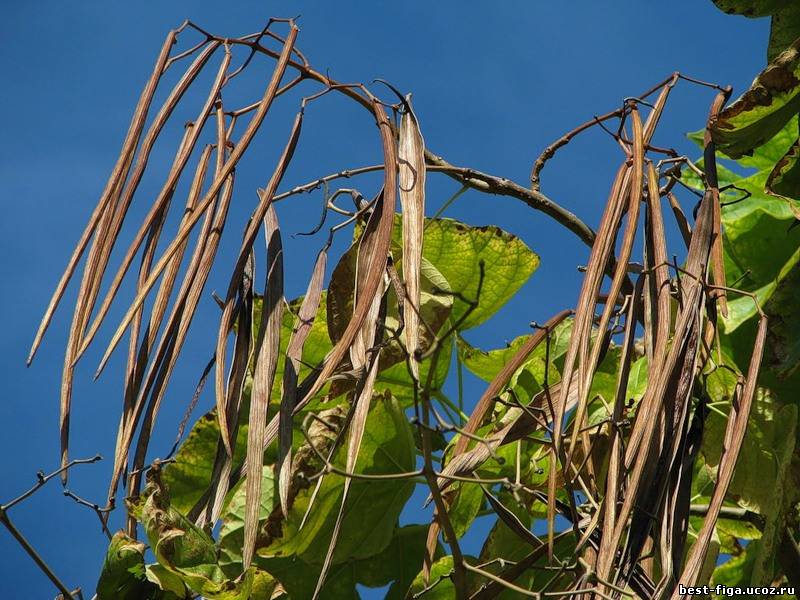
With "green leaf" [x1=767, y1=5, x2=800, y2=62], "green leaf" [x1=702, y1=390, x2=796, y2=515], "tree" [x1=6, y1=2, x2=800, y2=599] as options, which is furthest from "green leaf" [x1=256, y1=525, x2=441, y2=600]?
"green leaf" [x1=767, y1=5, x2=800, y2=62]

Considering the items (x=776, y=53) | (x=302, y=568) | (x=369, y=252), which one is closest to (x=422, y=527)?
(x=302, y=568)

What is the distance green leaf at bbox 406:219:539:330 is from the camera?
1.17m

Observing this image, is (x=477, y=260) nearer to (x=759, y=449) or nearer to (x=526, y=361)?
(x=526, y=361)

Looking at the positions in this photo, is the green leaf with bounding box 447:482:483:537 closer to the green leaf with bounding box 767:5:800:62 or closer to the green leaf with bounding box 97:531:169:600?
the green leaf with bounding box 97:531:169:600

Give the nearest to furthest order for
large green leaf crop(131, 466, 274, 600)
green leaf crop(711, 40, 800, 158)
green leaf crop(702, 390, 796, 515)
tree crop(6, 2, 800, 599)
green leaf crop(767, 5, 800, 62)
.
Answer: tree crop(6, 2, 800, 599) → large green leaf crop(131, 466, 274, 600) → green leaf crop(711, 40, 800, 158) → green leaf crop(702, 390, 796, 515) → green leaf crop(767, 5, 800, 62)

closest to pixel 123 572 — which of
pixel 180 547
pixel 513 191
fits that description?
pixel 180 547

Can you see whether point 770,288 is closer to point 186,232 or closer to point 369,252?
point 369,252

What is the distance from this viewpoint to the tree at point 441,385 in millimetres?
655

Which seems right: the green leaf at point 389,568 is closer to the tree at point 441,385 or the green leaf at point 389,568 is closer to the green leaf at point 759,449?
the tree at point 441,385

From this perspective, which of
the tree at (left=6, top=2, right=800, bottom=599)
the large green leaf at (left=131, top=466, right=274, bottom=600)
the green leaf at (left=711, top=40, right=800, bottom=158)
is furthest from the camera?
Result: the green leaf at (left=711, top=40, right=800, bottom=158)

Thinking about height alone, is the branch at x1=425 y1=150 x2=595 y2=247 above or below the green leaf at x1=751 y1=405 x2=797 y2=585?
above

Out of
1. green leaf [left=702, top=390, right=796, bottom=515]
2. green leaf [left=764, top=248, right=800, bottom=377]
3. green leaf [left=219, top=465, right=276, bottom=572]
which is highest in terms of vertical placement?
green leaf [left=764, top=248, right=800, bottom=377]

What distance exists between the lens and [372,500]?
984 millimetres

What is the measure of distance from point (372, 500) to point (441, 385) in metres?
0.25
